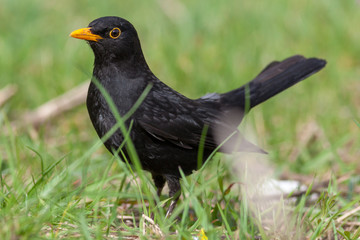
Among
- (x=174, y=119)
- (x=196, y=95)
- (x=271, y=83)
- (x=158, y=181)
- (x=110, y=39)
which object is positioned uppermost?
(x=110, y=39)

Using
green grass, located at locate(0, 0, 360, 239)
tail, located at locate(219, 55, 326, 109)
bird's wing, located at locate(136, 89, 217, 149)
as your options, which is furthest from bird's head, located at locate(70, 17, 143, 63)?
tail, located at locate(219, 55, 326, 109)

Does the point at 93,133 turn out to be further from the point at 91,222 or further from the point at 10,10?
the point at 10,10

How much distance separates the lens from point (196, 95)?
6.43 m

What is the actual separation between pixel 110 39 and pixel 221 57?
336cm

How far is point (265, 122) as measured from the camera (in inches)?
240

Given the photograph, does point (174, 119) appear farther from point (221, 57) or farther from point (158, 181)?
point (221, 57)

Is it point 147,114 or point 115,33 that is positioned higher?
point 115,33

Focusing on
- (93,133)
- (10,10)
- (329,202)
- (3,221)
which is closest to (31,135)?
(93,133)

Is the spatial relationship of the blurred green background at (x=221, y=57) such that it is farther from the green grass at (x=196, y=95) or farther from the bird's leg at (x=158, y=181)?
the bird's leg at (x=158, y=181)

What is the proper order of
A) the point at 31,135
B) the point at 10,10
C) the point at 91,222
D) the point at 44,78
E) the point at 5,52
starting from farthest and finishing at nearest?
1. the point at 10,10
2. the point at 5,52
3. the point at 44,78
4. the point at 31,135
5. the point at 91,222

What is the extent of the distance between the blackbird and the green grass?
8.1 inches

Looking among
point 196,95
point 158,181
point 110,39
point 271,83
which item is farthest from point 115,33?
point 196,95

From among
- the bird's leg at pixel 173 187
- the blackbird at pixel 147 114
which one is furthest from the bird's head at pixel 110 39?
the bird's leg at pixel 173 187

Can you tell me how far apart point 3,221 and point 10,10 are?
689 centimetres
